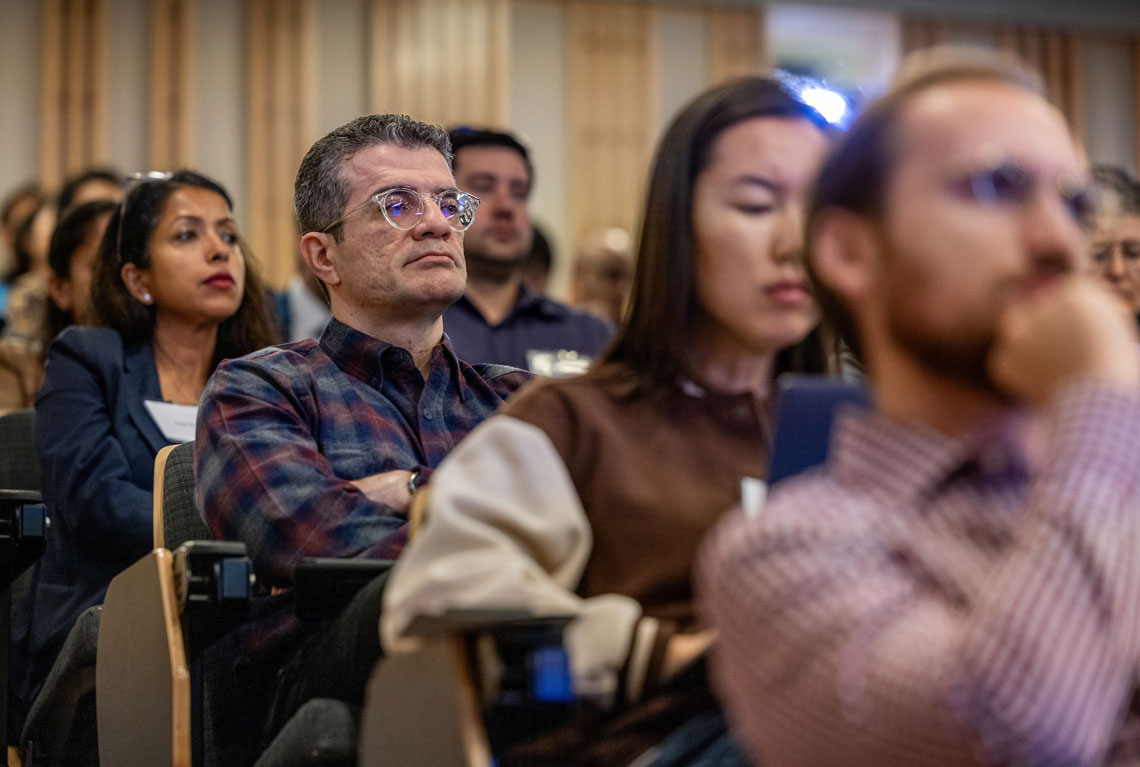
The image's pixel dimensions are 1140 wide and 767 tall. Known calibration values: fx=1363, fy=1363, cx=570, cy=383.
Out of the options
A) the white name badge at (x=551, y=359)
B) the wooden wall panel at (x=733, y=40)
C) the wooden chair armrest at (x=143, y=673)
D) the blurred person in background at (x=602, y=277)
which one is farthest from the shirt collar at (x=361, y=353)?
the wooden wall panel at (x=733, y=40)

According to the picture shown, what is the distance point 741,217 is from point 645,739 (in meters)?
0.48

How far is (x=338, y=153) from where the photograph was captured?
94.4 inches

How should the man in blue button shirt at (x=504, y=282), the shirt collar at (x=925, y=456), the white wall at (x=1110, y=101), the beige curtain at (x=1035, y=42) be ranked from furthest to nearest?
the white wall at (x=1110, y=101) → the beige curtain at (x=1035, y=42) → the man in blue button shirt at (x=504, y=282) → the shirt collar at (x=925, y=456)

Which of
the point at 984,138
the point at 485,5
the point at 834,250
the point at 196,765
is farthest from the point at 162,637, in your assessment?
the point at 485,5

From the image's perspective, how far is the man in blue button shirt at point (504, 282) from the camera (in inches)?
160

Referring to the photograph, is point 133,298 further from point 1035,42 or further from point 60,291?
point 1035,42

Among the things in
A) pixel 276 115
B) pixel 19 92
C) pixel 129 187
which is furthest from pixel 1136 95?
pixel 129 187

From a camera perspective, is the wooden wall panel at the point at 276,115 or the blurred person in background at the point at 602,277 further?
the wooden wall panel at the point at 276,115

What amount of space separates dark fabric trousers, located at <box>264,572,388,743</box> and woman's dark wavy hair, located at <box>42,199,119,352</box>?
5.98 feet

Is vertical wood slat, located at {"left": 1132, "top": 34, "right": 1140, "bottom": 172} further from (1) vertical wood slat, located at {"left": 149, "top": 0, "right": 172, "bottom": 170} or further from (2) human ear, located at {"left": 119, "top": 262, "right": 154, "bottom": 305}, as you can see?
(2) human ear, located at {"left": 119, "top": 262, "right": 154, "bottom": 305}

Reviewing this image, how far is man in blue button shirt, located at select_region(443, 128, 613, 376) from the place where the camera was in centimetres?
406

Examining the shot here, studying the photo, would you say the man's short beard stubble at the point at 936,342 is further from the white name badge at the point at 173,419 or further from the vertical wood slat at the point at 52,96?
the vertical wood slat at the point at 52,96

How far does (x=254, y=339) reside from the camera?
298 cm

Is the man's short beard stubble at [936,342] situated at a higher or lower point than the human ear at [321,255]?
lower
